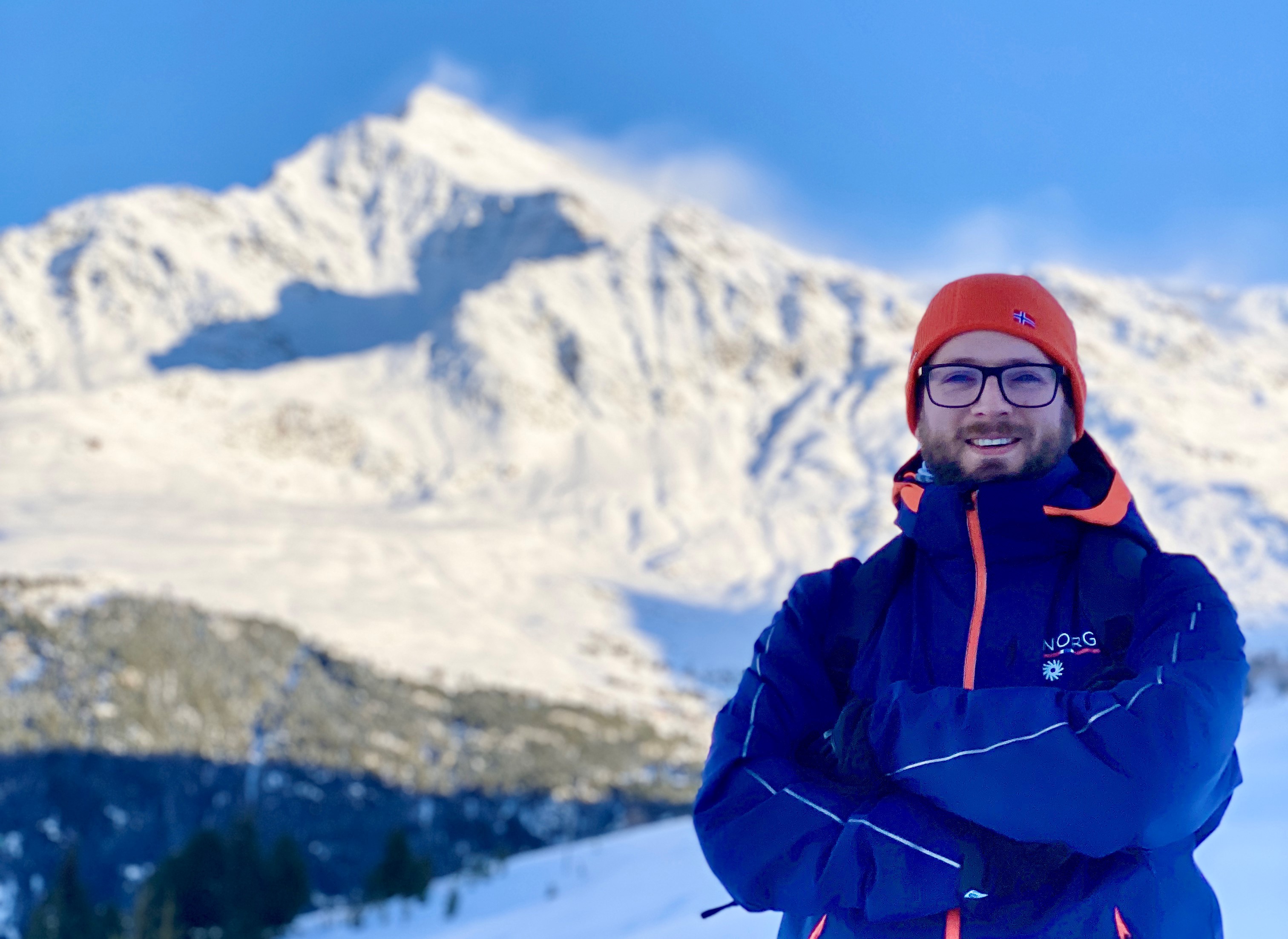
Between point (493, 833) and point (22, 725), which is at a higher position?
point (22, 725)

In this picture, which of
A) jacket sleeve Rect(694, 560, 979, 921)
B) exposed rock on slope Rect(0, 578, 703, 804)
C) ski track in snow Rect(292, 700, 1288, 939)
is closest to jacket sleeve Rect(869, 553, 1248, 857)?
jacket sleeve Rect(694, 560, 979, 921)

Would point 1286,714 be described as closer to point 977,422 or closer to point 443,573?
point 977,422

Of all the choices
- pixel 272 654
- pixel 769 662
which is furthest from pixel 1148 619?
pixel 272 654

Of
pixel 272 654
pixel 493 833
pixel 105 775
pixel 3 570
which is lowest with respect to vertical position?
pixel 493 833

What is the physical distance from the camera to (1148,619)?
2.35 m

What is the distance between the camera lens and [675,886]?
1361 cm

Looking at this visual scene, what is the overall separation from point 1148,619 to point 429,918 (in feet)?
101

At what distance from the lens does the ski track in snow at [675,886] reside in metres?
6.20

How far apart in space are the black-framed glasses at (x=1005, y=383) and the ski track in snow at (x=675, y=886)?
4.30 m

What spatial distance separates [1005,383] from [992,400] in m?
0.07

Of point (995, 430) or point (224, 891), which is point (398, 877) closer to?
point (224, 891)

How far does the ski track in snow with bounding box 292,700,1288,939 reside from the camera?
20.3 feet

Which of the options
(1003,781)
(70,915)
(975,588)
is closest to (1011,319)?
(975,588)

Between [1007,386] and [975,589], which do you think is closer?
[975,589]
